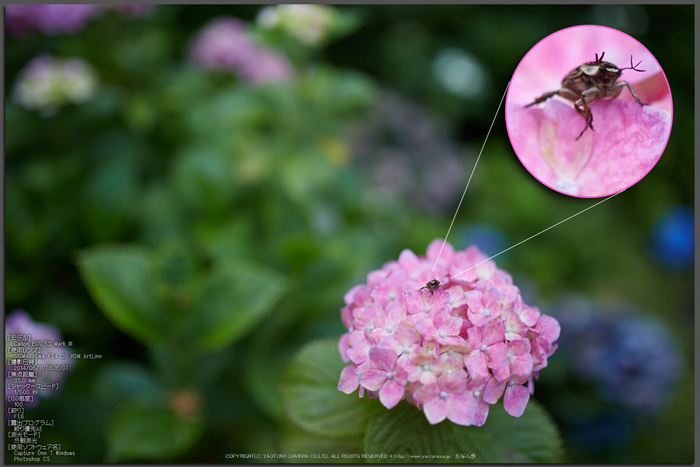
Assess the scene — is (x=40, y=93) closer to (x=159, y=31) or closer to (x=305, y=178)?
(x=159, y=31)

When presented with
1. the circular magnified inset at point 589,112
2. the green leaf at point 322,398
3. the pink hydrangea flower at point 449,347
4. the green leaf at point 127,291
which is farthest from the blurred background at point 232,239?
the circular magnified inset at point 589,112

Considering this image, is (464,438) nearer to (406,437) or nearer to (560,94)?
(406,437)

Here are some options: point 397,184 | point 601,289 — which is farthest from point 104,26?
point 601,289

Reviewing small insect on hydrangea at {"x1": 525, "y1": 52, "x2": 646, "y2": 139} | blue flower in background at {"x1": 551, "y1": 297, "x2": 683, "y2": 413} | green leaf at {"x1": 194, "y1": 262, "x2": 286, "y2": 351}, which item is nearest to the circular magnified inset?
small insect on hydrangea at {"x1": 525, "y1": 52, "x2": 646, "y2": 139}

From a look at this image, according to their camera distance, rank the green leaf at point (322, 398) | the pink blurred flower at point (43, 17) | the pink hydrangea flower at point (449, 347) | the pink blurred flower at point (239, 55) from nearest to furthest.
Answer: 1. the pink hydrangea flower at point (449, 347)
2. the green leaf at point (322, 398)
3. the pink blurred flower at point (43, 17)
4. the pink blurred flower at point (239, 55)

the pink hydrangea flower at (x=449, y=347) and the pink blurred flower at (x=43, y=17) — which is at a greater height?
the pink blurred flower at (x=43, y=17)

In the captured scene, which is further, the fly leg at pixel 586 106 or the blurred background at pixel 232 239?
the blurred background at pixel 232 239

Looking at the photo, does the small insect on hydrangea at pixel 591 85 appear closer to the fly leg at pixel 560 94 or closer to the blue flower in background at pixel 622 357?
the fly leg at pixel 560 94

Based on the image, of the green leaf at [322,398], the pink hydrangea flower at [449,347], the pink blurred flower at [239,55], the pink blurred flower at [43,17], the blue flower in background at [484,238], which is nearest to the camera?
the pink hydrangea flower at [449,347]

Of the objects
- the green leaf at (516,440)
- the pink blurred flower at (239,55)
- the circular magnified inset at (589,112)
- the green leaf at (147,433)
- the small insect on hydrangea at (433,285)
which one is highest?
the circular magnified inset at (589,112)
